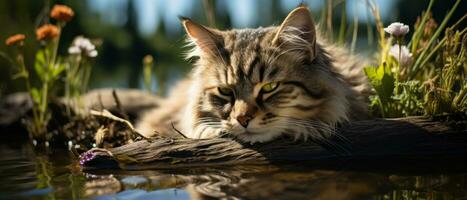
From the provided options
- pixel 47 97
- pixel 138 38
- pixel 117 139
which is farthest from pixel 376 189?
pixel 138 38

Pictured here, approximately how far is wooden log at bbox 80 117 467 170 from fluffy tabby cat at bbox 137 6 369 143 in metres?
0.07

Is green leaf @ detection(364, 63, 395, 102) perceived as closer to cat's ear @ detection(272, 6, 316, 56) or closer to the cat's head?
the cat's head

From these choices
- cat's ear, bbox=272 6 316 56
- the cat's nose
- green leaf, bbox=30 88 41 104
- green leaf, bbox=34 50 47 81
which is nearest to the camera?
the cat's nose

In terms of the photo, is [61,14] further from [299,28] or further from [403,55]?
[403,55]

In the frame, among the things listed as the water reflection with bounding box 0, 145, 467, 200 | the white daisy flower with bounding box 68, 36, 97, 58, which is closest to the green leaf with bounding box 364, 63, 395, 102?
the water reflection with bounding box 0, 145, 467, 200

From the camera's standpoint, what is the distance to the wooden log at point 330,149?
2820 mm

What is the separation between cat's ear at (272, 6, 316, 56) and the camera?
279cm

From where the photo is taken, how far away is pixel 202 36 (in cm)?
309

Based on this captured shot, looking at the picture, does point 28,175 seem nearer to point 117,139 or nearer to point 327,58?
point 117,139

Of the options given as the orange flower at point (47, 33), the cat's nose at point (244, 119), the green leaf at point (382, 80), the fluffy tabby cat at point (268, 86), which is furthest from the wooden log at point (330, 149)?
the orange flower at point (47, 33)

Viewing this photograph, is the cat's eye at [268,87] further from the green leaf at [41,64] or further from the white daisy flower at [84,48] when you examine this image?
the green leaf at [41,64]

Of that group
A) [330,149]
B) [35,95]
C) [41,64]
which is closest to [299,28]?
[330,149]

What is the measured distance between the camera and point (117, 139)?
394 cm

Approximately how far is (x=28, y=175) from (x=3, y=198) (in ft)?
1.87
